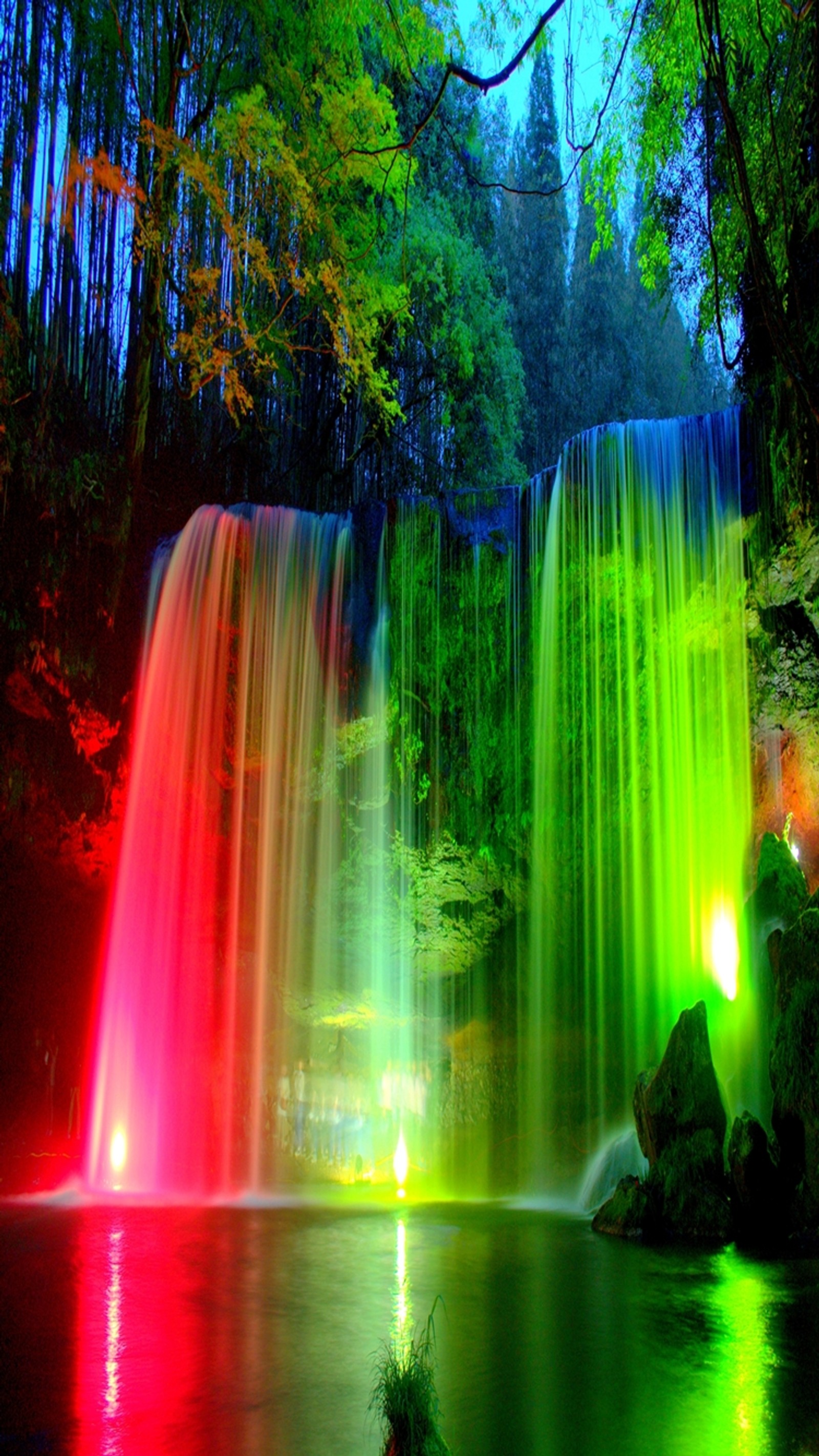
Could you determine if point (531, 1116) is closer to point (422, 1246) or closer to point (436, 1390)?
point (422, 1246)

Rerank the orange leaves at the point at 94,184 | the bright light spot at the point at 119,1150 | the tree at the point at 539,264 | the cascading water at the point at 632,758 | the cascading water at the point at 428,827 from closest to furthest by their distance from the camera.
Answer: the cascading water at the point at 632,758, the cascading water at the point at 428,827, the orange leaves at the point at 94,184, the bright light spot at the point at 119,1150, the tree at the point at 539,264

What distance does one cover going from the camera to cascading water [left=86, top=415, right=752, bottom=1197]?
11.9 meters

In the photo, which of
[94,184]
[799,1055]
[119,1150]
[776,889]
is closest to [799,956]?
[799,1055]

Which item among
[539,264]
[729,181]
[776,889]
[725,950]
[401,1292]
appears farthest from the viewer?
[539,264]

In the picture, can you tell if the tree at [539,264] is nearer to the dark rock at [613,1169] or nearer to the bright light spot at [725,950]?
the bright light spot at [725,950]

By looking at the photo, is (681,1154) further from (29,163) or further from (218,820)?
(29,163)

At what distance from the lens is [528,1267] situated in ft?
24.4

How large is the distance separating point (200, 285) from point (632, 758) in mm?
7574

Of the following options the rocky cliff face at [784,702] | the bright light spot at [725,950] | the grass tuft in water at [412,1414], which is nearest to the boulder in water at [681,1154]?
the bright light spot at [725,950]

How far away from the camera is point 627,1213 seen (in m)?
8.48

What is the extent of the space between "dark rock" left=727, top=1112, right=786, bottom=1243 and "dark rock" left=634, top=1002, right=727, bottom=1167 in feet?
1.02

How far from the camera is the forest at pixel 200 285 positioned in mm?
11141

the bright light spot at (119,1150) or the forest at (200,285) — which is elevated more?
the forest at (200,285)

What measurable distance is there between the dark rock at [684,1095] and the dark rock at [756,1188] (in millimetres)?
312
